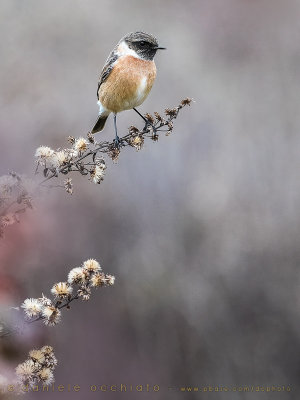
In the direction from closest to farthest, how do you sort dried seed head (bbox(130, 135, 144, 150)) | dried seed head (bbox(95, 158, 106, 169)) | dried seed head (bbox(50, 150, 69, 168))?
dried seed head (bbox(50, 150, 69, 168)) < dried seed head (bbox(95, 158, 106, 169)) < dried seed head (bbox(130, 135, 144, 150))

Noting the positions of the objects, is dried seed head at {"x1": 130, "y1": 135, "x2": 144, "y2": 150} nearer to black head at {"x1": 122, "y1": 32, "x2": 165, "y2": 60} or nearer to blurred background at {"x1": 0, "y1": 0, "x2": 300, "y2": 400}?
black head at {"x1": 122, "y1": 32, "x2": 165, "y2": 60}

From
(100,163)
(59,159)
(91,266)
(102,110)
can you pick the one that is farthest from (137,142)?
(102,110)

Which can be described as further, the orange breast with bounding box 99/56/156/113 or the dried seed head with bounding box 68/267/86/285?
the orange breast with bounding box 99/56/156/113

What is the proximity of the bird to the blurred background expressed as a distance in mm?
847

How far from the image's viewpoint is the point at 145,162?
579 centimetres

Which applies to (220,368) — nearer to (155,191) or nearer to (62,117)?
(155,191)

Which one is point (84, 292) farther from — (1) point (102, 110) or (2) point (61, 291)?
(1) point (102, 110)

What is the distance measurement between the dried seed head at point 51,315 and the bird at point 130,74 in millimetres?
1454

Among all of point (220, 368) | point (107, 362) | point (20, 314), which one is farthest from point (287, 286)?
point (20, 314)

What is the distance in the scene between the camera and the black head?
9.09 feet

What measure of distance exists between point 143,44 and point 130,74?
16cm

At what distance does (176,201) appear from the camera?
19.0 feet

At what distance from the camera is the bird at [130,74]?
9.16 ft

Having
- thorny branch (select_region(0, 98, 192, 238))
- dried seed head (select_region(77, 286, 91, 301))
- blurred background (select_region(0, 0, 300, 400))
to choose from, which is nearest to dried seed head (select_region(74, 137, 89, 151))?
thorny branch (select_region(0, 98, 192, 238))
